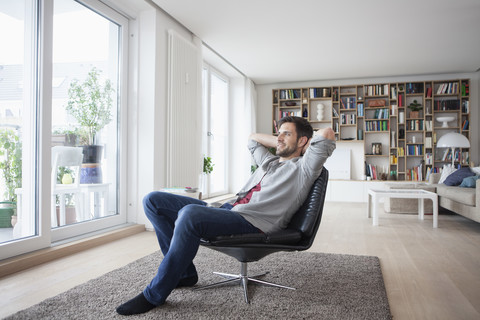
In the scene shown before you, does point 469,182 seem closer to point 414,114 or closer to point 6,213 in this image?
point 414,114

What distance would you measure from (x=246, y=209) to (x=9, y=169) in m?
1.88

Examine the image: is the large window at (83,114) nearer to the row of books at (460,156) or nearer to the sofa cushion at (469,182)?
the sofa cushion at (469,182)

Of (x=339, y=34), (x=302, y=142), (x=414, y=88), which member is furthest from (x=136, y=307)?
(x=414, y=88)

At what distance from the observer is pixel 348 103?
768 centimetres

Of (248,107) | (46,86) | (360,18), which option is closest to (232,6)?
(360,18)

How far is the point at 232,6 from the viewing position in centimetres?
416

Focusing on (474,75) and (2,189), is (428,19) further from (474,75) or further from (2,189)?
(2,189)

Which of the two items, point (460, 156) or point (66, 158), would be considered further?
point (460, 156)

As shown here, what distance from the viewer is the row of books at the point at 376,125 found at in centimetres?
751

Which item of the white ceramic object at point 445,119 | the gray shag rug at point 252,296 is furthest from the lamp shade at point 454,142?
the gray shag rug at point 252,296

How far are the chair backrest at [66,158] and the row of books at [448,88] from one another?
6.77 meters

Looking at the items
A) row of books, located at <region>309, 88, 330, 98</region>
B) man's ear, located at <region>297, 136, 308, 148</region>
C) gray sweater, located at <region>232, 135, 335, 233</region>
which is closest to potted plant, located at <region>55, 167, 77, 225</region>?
gray sweater, located at <region>232, 135, 335, 233</region>

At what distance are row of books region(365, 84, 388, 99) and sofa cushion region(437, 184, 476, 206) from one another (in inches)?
115

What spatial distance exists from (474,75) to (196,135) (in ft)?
19.0
